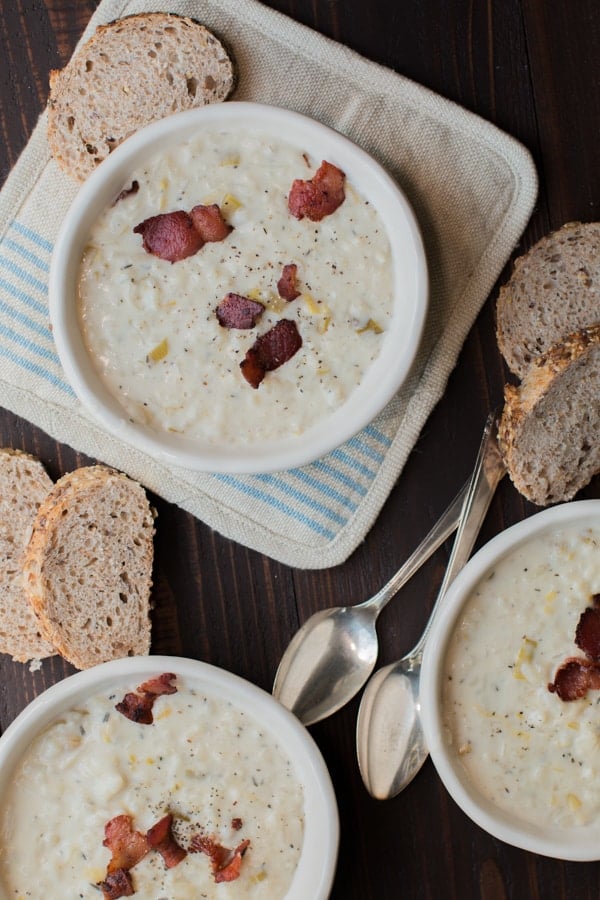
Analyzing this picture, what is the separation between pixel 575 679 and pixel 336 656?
0.65m

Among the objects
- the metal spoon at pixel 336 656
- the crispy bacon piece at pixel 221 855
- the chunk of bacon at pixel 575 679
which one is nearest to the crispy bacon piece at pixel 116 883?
the crispy bacon piece at pixel 221 855

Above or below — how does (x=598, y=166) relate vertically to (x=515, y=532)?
above

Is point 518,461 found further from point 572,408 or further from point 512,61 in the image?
point 512,61

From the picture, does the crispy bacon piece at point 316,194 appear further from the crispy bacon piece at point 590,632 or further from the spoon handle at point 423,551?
the crispy bacon piece at point 590,632

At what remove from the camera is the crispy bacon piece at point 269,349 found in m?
2.31

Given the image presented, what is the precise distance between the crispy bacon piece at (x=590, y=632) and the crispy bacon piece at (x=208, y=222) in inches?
52.3

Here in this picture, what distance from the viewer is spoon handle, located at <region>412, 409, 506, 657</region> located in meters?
2.60

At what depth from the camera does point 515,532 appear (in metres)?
2.33

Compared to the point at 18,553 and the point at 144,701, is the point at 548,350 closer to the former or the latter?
the point at 144,701

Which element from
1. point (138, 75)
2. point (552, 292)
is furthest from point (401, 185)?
point (138, 75)

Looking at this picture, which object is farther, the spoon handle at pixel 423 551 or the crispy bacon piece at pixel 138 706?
the spoon handle at pixel 423 551

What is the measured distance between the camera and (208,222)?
7.48 ft

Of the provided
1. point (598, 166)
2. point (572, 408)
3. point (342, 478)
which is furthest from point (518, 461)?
point (598, 166)

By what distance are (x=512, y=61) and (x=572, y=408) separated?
984mm
